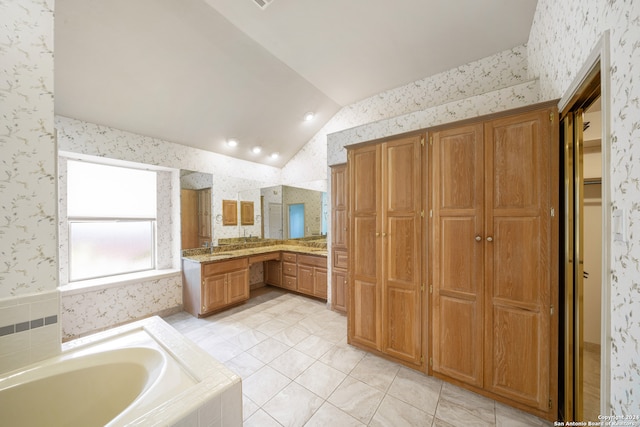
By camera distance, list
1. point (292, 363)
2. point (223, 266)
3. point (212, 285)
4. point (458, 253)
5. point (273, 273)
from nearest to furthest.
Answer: point (458, 253), point (292, 363), point (212, 285), point (223, 266), point (273, 273)

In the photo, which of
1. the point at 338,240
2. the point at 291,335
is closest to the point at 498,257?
the point at 338,240

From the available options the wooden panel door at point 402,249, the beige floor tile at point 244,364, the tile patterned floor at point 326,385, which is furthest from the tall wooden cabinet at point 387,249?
the beige floor tile at point 244,364

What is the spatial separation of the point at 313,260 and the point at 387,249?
1938 mm

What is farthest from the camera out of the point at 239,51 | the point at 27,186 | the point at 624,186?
the point at 239,51

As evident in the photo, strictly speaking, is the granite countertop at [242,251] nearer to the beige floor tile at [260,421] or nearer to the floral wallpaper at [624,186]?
the beige floor tile at [260,421]

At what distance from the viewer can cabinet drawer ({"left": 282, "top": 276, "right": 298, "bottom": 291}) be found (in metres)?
4.16

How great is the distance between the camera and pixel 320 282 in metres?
3.80

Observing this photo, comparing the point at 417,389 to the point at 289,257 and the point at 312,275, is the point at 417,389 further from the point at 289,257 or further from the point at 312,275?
the point at 289,257

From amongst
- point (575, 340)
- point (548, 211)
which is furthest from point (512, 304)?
point (548, 211)

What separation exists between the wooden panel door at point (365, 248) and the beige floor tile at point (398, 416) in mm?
558

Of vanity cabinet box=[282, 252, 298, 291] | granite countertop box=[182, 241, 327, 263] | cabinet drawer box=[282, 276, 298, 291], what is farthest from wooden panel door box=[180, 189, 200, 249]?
cabinet drawer box=[282, 276, 298, 291]

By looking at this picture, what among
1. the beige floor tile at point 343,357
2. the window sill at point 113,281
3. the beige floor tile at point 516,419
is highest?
the window sill at point 113,281

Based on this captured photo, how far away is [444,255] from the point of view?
189 cm

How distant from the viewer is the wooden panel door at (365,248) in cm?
224
